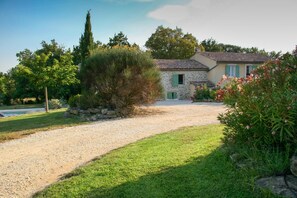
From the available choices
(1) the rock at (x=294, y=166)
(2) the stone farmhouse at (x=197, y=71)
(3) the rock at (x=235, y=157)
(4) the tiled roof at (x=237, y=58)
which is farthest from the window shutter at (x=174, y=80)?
(1) the rock at (x=294, y=166)

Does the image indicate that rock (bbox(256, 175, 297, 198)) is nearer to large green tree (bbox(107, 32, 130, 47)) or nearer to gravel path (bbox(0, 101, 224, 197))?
gravel path (bbox(0, 101, 224, 197))

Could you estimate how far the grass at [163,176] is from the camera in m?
3.99

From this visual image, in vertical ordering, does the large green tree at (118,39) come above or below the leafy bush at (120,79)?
above

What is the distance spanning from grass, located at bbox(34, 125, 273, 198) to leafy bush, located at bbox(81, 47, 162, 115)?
282 inches

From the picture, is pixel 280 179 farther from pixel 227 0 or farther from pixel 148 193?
pixel 227 0

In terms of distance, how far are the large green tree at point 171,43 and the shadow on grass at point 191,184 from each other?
34.8 meters

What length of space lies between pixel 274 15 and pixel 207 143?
5.39 metres

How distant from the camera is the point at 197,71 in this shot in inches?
1065

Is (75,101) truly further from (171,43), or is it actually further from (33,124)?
(171,43)

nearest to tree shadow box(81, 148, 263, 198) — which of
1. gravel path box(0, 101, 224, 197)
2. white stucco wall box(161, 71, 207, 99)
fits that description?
gravel path box(0, 101, 224, 197)

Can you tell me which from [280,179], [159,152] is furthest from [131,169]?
[280,179]

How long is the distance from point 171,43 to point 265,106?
3630 cm

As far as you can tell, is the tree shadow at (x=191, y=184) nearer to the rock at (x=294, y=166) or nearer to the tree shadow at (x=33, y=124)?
the rock at (x=294, y=166)

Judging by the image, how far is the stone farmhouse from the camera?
26047mm
